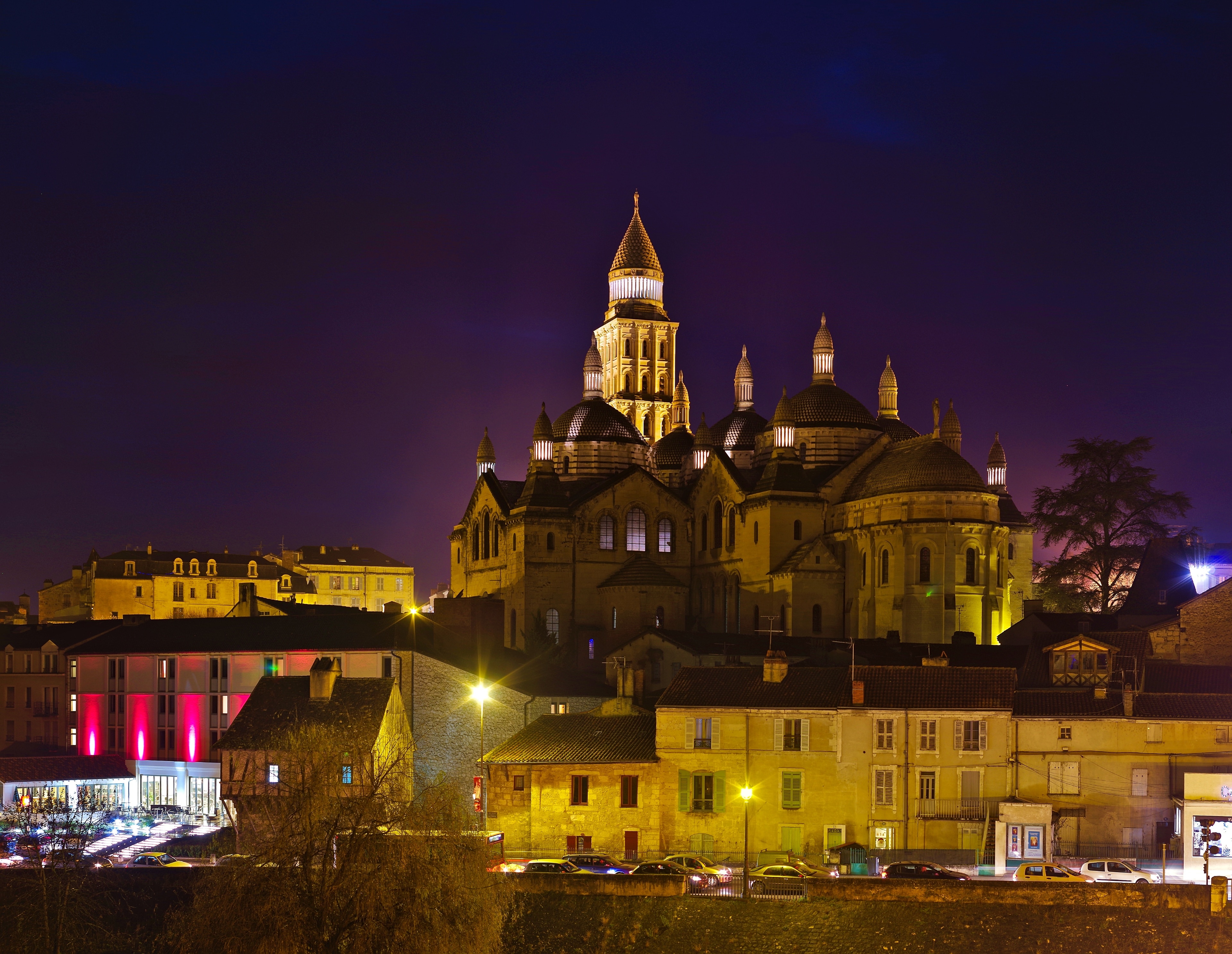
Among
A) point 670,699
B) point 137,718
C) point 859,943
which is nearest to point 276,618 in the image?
point 137,718

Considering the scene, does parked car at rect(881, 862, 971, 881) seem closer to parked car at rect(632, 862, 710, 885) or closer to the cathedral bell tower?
parked car at rect(632, 862, 710, 885)

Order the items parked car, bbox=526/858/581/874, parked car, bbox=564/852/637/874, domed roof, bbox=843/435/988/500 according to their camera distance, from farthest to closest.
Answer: domed roof, bbox=843/435/988/500 < parked car, bbox=564/852/637/874 < parked car, bbox=526/858/581/874

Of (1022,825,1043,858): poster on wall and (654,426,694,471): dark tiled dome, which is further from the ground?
(654,426,694,471): dark tiled dome

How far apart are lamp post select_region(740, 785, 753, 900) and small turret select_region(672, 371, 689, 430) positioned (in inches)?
3120

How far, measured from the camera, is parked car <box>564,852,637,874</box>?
160ft

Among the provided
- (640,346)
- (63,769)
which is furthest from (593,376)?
(63,769)

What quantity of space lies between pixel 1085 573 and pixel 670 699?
3609 cm

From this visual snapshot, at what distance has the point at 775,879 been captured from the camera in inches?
1828

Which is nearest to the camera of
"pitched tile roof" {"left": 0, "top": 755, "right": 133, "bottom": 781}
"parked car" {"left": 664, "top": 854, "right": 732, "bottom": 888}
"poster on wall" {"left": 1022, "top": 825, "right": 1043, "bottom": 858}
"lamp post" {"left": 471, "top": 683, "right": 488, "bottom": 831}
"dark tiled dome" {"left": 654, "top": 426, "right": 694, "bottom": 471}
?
"parked car" {"left": 664, "top": 854, "right": 732, "bottom": 888}

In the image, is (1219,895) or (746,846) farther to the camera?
(746,846)

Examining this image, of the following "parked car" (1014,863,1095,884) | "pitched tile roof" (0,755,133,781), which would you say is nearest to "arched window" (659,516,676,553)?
"pitched tile roof" (0,755,133,781)

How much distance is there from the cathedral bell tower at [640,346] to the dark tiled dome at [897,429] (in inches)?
945

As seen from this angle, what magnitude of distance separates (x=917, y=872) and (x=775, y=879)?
4.22 metres

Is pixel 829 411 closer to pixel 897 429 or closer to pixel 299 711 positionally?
pixel 897 429
